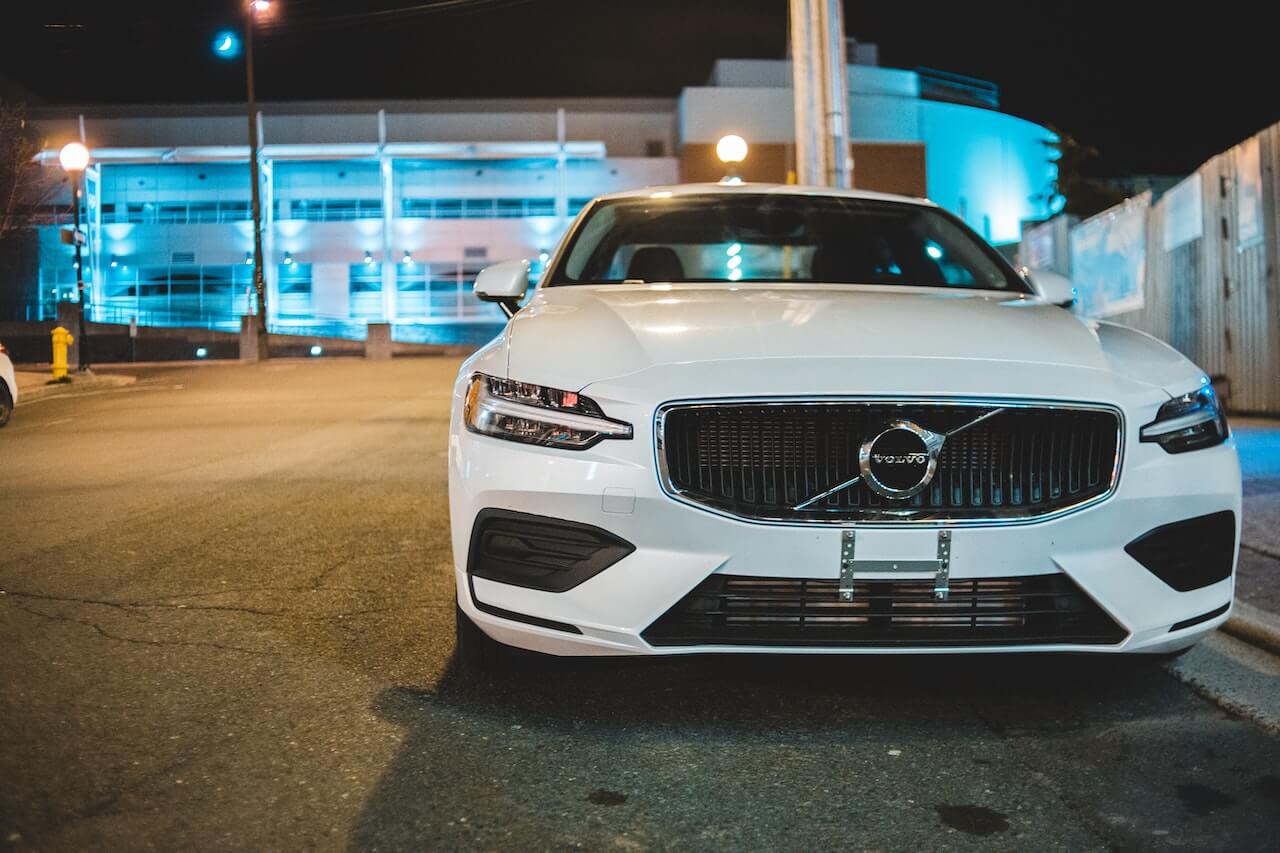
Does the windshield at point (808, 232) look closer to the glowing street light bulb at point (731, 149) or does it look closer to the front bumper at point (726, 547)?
the front bumper at point (726, 547)

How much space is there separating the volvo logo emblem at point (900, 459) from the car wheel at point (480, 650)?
112 cm

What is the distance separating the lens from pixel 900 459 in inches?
125

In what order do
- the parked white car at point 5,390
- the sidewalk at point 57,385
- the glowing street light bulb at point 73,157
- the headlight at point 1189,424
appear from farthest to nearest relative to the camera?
1. the glowing street light bulb at point 73,157
2. the sidewalk at point 57,385
3. the parked white car at point 5,390
4. the headlight at point 1189,424

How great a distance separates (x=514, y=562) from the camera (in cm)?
328

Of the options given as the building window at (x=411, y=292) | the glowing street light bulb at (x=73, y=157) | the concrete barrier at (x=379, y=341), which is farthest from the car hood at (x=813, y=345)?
the building window at (x=411, y=292)

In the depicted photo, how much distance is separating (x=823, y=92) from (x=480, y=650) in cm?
961

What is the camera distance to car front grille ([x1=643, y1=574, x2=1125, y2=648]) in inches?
123

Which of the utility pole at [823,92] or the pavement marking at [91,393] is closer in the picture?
the utility pole at [823,92]

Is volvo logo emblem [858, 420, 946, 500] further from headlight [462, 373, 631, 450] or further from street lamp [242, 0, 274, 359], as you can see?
street lamp [242, 0, 274, 359]

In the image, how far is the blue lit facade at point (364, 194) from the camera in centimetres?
5459

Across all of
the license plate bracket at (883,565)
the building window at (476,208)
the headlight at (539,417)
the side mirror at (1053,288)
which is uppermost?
the building window at (476,208)

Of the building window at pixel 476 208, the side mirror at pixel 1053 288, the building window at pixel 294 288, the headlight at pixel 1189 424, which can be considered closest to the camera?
the headlight at pixel 1189 424

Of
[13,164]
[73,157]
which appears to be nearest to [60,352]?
[73,157]

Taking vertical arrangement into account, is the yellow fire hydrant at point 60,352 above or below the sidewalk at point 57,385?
above
